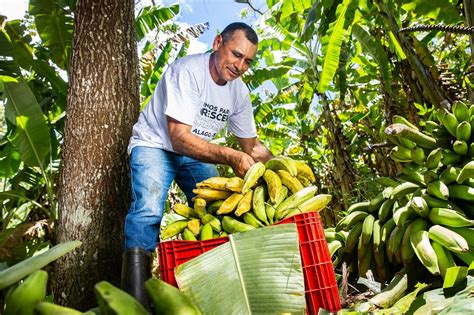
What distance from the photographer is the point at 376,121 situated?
5.22m

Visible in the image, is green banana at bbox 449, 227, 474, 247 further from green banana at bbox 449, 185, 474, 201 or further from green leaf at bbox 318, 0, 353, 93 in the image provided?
green leaf at bbox 318, 0, 353, 93

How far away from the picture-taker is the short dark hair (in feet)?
8.05

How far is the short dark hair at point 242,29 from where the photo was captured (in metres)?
2.45

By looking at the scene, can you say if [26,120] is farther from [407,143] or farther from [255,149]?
[407,143]

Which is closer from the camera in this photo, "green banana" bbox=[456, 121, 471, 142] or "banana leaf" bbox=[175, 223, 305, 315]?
"banana leaf" bbox=[175, 223, 305, 315]

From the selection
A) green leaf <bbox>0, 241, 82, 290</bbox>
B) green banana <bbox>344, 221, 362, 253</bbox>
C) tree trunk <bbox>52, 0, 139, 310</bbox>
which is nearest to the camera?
green leaf <bbox>0, 241, 82, 290</bbox>

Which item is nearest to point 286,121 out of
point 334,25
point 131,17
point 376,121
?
point 376,121

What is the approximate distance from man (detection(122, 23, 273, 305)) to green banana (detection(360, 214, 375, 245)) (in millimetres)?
611

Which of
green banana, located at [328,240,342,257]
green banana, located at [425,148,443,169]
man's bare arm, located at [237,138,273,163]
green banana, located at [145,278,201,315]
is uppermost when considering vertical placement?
man's bare arm, located at [237,138,273,163]

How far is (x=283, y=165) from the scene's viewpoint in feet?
6.37

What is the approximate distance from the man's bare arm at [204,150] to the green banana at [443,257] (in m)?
0.86

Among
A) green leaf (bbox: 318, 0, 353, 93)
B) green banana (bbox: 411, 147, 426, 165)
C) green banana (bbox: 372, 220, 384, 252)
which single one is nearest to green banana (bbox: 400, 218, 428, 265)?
green banana (bbox: 372, 220, 384, 252)

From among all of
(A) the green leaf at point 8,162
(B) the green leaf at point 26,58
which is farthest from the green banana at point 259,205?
(A) the green leaf at point 8,162

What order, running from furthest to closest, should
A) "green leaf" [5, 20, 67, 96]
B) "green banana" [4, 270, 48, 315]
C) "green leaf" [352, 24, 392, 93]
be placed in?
"green leaf" [5, 20, 67, 96] → "green leaf" [352, 24, 392, 93] → "green banana" [4, 270, 48, 315]
